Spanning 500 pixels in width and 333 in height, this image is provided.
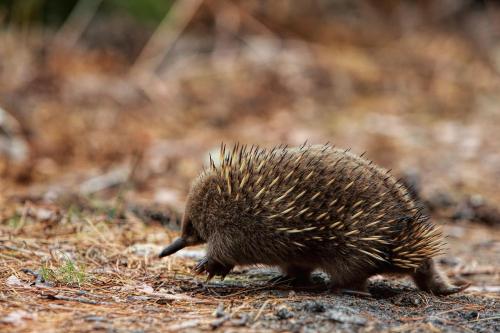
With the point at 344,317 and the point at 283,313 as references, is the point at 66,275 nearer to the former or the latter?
the point at 283,313

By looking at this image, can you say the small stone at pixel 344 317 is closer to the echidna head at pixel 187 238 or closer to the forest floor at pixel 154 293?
the forest floor at pixel 154 293

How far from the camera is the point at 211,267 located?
463cm

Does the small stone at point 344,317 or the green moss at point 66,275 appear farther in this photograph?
the green moss at point 66,275

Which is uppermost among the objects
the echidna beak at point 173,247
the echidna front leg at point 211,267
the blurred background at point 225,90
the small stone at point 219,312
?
the blurred background at point 225,90

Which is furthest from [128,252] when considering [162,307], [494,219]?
[494,219]

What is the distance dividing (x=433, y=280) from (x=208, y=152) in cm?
569

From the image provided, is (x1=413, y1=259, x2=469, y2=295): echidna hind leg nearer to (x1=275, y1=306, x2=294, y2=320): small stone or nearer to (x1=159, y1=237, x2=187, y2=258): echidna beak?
(x1=275, y1=306, x2=294, y2=320): small stone

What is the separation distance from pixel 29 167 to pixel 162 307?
546 centimetres

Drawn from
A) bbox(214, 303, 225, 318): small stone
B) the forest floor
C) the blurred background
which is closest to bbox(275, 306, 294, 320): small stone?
the forest floor

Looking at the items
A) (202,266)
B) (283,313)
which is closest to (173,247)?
(202,266)

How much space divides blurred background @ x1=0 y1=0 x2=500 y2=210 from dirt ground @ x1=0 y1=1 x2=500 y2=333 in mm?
44

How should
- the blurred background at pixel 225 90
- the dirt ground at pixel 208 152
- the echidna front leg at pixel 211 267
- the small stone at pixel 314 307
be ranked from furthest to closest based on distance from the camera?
the blurred background at pixel 225 90, the echidna front leg at pixel 211 267, the dirt ground at pixel 208 152, the small stone at pixel 314 307

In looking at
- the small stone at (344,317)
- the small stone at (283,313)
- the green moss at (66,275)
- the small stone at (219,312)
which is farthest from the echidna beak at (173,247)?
the small stone at (344,317)

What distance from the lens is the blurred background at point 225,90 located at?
9.55 meters
